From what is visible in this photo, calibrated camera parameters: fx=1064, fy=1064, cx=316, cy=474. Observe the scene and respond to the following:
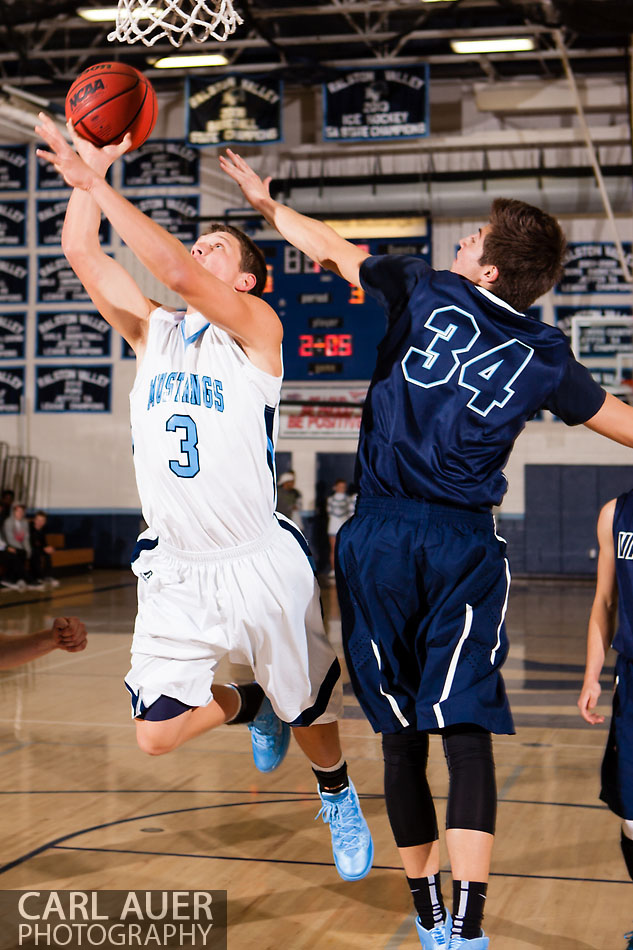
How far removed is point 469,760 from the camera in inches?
109

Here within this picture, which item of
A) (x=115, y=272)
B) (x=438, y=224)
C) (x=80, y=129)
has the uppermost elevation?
(x=438, y=224)

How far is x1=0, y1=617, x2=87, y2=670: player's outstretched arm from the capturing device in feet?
11.5

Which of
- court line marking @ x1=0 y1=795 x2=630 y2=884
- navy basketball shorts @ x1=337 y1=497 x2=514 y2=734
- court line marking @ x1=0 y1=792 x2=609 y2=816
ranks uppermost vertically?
navy basketball shorts @ x1=337 y1=497 x2=514 y2=734

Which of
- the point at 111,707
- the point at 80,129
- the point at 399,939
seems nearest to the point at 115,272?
the point at 80,129

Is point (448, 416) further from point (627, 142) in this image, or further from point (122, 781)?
point (627, 142)

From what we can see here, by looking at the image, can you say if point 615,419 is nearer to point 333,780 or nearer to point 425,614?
point 425,614

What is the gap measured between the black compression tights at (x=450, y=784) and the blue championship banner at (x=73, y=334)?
53.1ft

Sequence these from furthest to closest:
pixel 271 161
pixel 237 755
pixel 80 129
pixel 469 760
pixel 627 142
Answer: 1. pixel 271 161
2. pixel 627 142
3. pixel 237 755
4. pixel 80 129
5. pixel 469 760

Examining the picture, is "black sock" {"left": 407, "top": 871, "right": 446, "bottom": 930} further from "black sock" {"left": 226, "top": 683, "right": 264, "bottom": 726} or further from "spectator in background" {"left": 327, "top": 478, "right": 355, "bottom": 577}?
"spectator in background" {"left": 327, "top": 478, "right": 355, "bottom": 577}

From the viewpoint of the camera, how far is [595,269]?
55.6 ft

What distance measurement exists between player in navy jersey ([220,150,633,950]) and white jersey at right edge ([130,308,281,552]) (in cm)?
55

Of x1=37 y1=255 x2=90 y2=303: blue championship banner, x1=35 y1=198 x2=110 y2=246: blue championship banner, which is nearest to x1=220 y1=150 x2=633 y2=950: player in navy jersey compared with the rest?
x1=37 y1=255 x2=90 y2=303: blue championship banner

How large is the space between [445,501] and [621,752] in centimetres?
96

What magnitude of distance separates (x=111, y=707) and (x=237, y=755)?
1.64 m
